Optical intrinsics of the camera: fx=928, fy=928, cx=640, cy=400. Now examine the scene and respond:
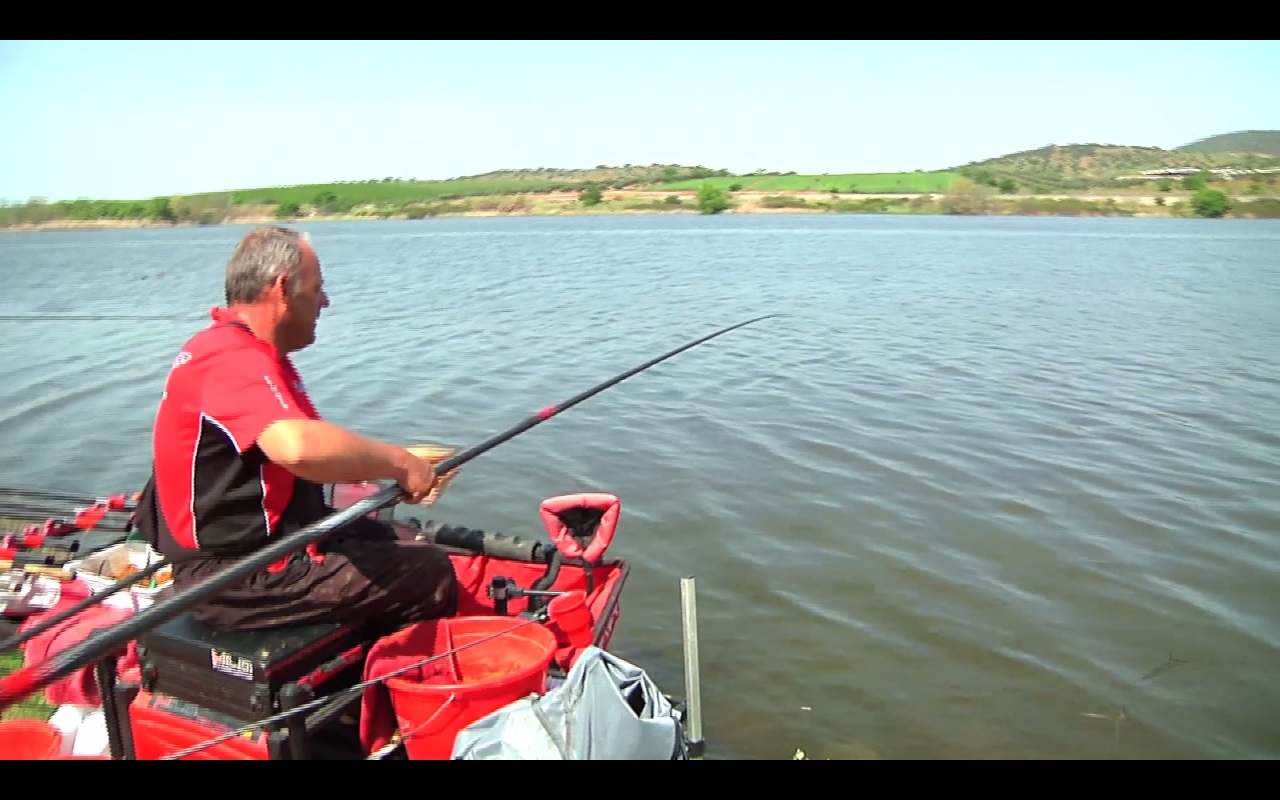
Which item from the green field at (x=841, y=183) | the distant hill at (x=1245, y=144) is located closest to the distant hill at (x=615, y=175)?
the green field at (x=841, y=183)

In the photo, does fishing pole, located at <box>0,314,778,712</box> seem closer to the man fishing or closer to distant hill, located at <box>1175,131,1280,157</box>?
the man fishing

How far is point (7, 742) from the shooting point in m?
3.37

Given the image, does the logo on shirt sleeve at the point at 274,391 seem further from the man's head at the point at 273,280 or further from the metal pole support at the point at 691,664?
the metal pole support at the point at 691,664

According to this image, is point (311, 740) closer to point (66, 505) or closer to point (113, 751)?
point (113, 751)

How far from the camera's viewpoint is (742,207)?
232 feet

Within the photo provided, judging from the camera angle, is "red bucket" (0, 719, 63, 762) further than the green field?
No

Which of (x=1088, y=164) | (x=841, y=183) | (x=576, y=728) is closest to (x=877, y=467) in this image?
(x=576, y=728)

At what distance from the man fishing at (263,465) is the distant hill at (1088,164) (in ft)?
251

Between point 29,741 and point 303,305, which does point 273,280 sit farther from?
point 29,741

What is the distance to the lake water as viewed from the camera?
203 inches

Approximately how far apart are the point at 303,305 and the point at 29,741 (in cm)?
198

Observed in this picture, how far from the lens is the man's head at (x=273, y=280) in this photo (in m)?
2.93

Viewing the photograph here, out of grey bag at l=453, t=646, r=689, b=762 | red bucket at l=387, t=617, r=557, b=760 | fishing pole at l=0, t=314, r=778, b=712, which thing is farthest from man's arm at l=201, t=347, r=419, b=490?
grey bag at l=453, t=646, r=689, b=762

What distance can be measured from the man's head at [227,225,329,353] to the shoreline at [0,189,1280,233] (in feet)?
194
